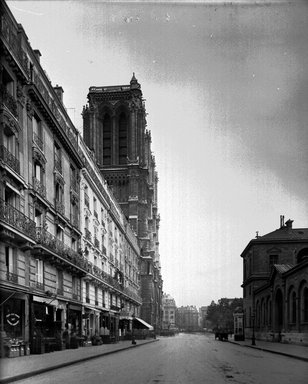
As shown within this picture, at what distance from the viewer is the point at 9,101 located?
24.7 metres

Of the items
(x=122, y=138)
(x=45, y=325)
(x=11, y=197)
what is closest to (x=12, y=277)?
(x=11, y=197)

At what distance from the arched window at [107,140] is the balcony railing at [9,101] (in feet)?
242

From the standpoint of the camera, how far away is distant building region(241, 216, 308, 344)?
135 feet

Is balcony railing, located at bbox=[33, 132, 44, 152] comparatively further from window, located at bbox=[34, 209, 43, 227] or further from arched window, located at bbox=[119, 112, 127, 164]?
arched window, located at bbox=[119, 112, 127, 164]

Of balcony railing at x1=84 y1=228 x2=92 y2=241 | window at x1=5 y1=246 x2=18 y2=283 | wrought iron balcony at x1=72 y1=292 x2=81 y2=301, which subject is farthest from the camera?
balcony railing at x1=84 y1=228 x2=92 y2=241

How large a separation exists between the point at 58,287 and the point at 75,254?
4029 millimetres

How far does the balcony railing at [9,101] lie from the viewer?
78.4ft

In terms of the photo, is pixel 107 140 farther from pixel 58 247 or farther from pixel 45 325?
pixel 45 325

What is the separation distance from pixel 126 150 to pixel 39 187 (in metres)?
71.3

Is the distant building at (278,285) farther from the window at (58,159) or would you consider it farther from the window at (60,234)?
the window at (58,159)

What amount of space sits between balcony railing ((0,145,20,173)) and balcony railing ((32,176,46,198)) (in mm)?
2900

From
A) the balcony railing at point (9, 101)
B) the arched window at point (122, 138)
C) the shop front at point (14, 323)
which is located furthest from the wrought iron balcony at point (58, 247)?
the arched window at point (122, 138)

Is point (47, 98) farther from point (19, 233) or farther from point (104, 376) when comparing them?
point (104, 376)

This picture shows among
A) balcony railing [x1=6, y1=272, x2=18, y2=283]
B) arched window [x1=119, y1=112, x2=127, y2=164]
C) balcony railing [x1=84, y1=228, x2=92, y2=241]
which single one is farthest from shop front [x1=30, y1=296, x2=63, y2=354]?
arched window [x1=119, y1=112, x2=127, y2=164]
